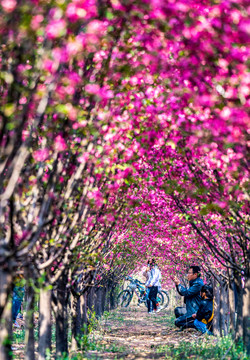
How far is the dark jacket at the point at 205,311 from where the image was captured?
16.8 meters

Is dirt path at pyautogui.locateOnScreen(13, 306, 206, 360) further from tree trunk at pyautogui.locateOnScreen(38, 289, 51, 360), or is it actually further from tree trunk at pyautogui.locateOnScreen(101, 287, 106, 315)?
tree trunk at pyautogui.locateOnScreen(101, 287, 106, 315)

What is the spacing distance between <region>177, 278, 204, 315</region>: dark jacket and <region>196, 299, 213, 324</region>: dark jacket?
1.02 meters

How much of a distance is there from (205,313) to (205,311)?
146 millimetres

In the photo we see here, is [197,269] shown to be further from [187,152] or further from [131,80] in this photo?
[131,80]

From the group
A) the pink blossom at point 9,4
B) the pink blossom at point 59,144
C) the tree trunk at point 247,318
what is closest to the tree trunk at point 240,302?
the tree trunk at point 247,318

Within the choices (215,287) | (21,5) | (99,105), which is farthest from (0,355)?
(215,287)

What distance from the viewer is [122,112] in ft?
25.1

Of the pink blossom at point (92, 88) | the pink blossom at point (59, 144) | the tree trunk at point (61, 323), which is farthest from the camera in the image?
the tree trunk at point (61, 323)

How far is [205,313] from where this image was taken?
56.0ft

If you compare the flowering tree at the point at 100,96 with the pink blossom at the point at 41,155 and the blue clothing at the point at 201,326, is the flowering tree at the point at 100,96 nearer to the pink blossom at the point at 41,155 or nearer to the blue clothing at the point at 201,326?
the pink blossom at the point at 41,155

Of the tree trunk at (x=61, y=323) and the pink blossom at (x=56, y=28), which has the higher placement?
the pink blossom at (x=56, y=28)

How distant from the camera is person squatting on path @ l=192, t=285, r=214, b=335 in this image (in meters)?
16.9

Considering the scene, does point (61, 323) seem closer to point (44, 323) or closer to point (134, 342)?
point (44, 323)

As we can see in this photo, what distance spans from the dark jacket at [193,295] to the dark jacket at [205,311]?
1.02 metres
